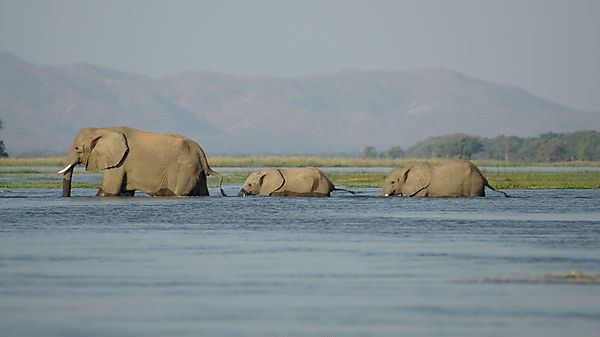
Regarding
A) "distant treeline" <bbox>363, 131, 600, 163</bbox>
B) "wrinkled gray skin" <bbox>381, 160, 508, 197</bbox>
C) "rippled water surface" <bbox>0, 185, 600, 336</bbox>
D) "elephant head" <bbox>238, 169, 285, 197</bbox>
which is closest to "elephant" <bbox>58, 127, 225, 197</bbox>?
"elephant head" <bbox>238, 169, 285, 197</bbox>

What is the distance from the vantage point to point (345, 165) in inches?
4048

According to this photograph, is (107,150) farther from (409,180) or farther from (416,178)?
(416,178)

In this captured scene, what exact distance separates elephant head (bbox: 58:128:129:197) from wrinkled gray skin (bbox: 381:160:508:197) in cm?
918

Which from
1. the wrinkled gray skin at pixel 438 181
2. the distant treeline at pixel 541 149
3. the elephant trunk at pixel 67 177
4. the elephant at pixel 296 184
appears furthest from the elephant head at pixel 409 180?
the distant treeline at pixel 541 149

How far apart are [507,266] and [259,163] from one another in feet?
285

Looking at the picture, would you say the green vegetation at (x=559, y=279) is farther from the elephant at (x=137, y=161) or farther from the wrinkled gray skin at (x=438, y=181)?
the wrinkled gray skin at (x=438, y=181)

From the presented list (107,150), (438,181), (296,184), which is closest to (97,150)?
(107,150)

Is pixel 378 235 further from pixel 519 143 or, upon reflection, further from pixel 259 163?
pixel 519 143

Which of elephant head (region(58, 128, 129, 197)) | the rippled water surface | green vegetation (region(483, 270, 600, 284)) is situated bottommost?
the rippled water surface

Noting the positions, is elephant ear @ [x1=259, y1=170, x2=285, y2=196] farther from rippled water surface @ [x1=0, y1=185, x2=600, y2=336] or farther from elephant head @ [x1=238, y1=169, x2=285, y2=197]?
rippled water surface @ [x1=0, y1=185, x2=600, y2=336]

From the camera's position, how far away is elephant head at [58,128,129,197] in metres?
33.0

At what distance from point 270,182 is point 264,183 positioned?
28 cm

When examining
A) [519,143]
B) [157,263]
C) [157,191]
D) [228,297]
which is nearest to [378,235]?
[157,263]

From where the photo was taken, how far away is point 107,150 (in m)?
33.1
